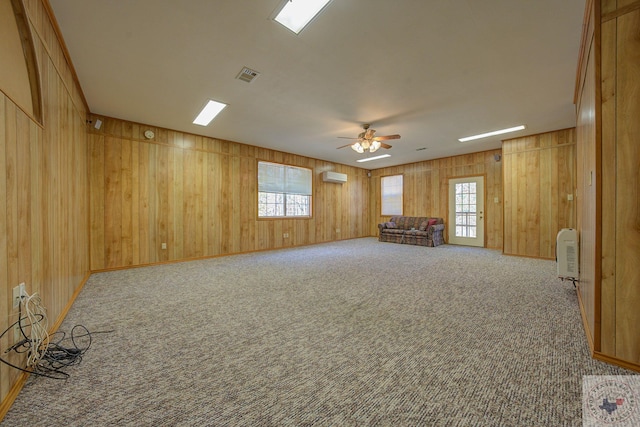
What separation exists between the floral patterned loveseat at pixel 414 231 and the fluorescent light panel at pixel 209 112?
5.95 m

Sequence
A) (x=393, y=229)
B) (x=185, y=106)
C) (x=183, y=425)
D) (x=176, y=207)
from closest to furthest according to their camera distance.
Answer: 1. (x=183, y=425)
2. (x=185, y=106)
3. (x=176, y=207)
4. (x=393, y=229)

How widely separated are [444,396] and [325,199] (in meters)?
7.04

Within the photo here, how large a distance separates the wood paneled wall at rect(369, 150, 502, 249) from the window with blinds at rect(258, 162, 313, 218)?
10.5 ft

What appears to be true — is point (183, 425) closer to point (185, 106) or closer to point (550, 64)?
point (185, 106)

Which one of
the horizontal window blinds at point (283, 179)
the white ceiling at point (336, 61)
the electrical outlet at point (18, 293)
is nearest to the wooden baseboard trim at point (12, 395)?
the electrical outlet at point (18, 293)

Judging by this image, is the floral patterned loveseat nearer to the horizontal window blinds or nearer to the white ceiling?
the horizontal window blinds

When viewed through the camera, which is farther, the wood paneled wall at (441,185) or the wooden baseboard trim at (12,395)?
the wood paneled wall at (441,185)

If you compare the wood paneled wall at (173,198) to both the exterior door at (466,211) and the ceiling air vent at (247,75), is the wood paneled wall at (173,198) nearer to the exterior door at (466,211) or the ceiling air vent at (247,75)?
the ceiling air vent at (247,75)

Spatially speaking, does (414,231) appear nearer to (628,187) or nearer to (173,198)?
(628,187)

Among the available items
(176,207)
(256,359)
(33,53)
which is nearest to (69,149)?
(33,53)

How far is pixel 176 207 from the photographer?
5246 millimetres

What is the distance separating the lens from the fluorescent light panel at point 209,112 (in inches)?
158

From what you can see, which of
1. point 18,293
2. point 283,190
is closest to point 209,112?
point 283,190

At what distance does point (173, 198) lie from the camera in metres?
5.21
